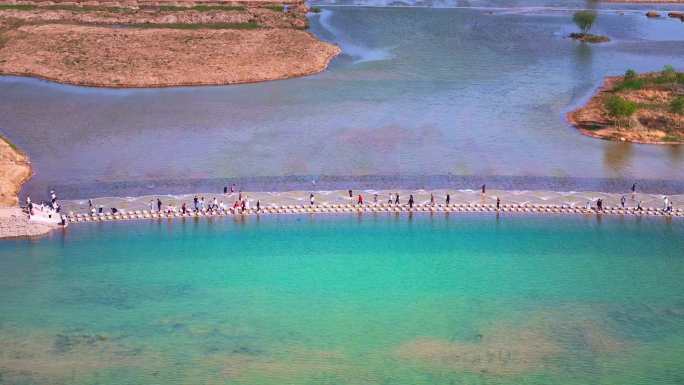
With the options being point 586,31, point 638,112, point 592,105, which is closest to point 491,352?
point 638,112

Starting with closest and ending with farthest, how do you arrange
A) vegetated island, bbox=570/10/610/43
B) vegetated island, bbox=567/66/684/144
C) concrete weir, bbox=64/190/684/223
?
concrete weir, bbox=64/190/684/223 → vegetated island, bbox=567/66/684/144 → vegetated island, bbox=570/10/610/43

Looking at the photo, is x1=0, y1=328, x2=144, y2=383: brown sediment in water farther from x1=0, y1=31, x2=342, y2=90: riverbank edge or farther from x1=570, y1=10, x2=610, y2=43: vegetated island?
x1=570, y1=10, x2=610, y2=43: vegetated island

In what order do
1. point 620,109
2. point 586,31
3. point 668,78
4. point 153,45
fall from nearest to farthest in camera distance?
point 620,109 → point 668,78 → point 153,45 → point 586,31

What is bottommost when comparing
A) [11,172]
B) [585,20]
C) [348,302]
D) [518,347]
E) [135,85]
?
[518,347]

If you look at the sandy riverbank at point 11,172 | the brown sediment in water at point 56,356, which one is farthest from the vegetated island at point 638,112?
the brown sediment in water at point 56,356

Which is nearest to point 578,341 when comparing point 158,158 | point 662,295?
point 662,295

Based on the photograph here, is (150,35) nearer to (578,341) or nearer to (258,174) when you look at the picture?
(258,174)

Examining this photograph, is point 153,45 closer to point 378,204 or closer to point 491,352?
point 378,204

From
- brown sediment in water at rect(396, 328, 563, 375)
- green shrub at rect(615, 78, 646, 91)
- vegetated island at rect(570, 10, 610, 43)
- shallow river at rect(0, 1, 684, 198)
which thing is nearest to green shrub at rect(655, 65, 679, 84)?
green shrub at rect(615, 78, 646, 91)
